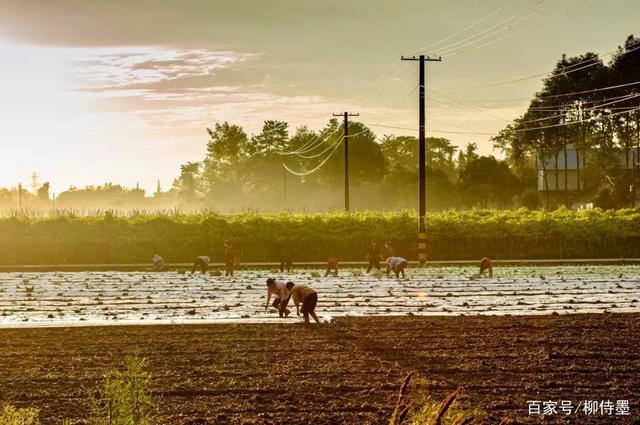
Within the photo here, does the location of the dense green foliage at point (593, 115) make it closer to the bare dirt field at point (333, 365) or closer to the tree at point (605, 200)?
the tree at point (605, 200)

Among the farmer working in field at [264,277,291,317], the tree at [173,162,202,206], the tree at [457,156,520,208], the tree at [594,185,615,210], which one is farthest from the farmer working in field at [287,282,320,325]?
the tree at [173,162,202,206]

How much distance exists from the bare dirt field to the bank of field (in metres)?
25.3

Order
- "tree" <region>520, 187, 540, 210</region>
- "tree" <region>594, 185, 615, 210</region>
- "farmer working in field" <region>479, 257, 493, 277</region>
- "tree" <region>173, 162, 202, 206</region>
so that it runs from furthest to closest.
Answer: "tree" <region>173, 162, 202, 206</region>, "tree" <region>520, 187, 540, 210</region>, "tree" <region>594, 185, 615, 210</region>, "farmer working in field" <region>479, 257, 493, 277</region>

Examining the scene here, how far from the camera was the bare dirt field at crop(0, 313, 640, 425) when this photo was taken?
11.8 m

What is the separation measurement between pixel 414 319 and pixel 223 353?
6156 millimetres

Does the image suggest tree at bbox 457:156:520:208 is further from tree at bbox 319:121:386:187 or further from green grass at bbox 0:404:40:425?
green grass at bbox 0:404:40:425

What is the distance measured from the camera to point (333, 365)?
48.3 feet

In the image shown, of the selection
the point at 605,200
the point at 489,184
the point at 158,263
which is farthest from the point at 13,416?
the point at 489,184

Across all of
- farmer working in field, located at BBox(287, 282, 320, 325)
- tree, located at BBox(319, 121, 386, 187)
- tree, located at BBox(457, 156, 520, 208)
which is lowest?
farmer working in field, located at BBox(287, 282, 320, 325)

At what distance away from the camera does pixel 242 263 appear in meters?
44.0

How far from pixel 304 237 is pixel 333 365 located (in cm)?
3120

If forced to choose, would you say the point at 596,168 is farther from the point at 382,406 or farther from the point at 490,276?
the point at 382,406

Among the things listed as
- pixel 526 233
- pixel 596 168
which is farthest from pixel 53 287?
pixel 596 168

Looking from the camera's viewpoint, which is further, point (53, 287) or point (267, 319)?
point (53, 287)
